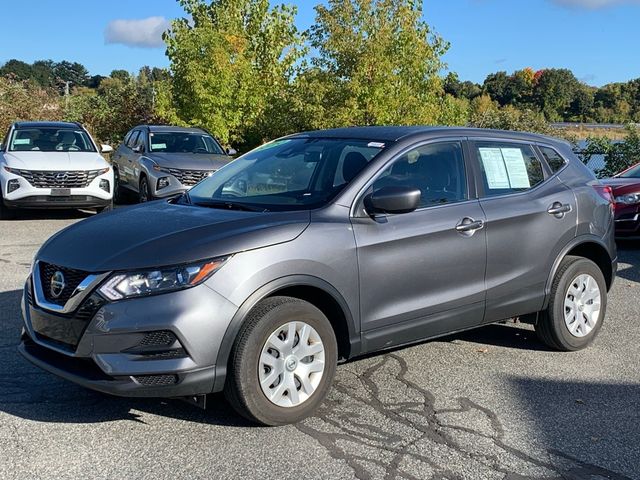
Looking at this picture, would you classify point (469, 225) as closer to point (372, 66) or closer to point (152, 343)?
point (152, 343)

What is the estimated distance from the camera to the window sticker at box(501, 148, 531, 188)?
5527 millimetres


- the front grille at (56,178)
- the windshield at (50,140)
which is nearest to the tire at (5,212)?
the front grille at (56,178)

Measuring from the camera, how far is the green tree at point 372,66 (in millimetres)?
18188

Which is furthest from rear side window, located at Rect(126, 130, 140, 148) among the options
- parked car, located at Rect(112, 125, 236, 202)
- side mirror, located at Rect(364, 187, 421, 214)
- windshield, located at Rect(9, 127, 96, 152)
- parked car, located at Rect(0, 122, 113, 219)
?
side mirror, located at Rect(364, 187, 421, 214)

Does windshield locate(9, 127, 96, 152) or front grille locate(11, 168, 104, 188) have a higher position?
windshield locate(9, 127, 96, 152)

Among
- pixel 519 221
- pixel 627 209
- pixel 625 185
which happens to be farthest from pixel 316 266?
pixel 625 185

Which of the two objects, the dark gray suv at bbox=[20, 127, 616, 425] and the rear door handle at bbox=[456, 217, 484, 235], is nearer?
the dark gray suv at bbox=[20, 127, 616, 425]

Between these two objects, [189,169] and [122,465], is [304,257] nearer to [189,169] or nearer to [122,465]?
[122,465]

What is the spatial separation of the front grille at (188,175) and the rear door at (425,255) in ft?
27.3

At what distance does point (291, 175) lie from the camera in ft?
16.5

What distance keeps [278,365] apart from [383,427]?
71 centimetres

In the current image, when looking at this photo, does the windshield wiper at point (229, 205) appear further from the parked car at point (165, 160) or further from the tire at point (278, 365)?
the parked car at point (165, 160)

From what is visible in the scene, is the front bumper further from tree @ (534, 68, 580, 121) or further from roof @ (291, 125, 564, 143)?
tree @ (534, 68, 580, 121)

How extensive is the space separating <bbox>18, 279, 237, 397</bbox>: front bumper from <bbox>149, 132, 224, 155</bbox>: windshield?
421 inches
